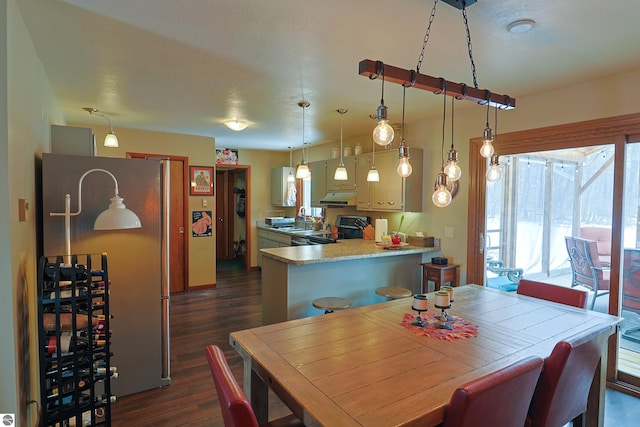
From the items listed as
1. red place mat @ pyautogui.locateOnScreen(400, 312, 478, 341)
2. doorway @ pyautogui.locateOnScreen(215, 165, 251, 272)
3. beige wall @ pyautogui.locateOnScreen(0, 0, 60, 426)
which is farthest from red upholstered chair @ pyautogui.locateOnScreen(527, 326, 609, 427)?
doorway @ pyautogui.locateOnScreen(215, 165, 251, 272)

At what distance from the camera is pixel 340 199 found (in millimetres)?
5246

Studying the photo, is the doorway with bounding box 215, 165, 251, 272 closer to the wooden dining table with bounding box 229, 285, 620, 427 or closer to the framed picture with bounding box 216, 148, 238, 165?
the framed picture with bounding box 216, 148, 238, 165

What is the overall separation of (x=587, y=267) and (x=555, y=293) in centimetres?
97

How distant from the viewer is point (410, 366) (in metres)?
1.50

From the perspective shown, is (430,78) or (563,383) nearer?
Result: (563,383)

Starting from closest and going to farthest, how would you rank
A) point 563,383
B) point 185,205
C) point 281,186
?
point 563,383, point 185,205, point 281,186

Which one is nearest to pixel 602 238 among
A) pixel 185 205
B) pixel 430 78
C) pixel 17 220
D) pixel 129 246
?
pixel 430 78

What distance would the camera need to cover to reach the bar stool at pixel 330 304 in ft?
9.85

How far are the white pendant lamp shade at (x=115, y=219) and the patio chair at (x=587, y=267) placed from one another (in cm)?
377

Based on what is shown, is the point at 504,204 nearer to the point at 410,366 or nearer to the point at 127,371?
the point at 410,366

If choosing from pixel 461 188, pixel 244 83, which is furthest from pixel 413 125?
pixel 244 83

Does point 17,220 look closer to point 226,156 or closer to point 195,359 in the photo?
point 195,359

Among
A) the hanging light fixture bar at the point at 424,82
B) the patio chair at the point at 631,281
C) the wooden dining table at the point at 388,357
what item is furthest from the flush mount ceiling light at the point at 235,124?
the patio chair at the point at 631,281

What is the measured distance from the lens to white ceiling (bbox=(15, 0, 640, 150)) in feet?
6.09
